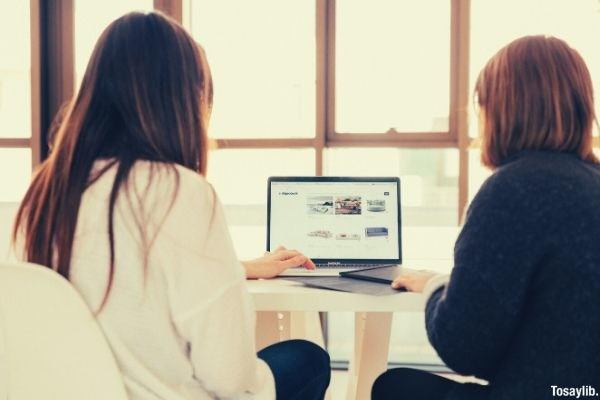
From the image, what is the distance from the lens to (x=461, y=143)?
3.16 m

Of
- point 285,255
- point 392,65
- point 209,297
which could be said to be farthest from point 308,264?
point 392,65

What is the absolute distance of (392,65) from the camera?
3287 mm

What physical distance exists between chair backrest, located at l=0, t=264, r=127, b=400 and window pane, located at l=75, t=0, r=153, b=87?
2.62m

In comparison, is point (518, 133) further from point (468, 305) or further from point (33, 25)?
point (33, 25)

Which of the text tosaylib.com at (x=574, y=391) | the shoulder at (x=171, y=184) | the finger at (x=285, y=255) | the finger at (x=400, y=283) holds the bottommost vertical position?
the text tosaylib.com at (x=574, y=391)

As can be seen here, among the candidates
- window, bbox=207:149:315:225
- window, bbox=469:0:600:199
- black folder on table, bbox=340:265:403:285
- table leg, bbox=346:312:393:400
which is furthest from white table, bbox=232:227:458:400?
window, bbox=469:0:600:199

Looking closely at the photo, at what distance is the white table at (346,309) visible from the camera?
61.1 inches

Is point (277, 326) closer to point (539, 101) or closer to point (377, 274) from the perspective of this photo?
point (377, 274)

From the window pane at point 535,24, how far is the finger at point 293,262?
1.61 meters

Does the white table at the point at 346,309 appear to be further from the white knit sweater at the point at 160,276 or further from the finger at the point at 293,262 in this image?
the white knit sweater at the point at 160,276

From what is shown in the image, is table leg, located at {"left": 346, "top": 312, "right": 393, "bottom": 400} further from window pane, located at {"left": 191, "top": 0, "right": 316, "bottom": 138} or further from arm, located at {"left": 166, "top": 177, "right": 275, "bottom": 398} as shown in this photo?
window pane, located at {"left": 191, "top": 0, "right": 316, "bottom": 138}

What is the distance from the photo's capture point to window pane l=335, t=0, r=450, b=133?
3254 millimetres

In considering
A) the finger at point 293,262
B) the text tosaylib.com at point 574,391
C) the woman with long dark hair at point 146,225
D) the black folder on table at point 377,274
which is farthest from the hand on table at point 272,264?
the text tosaylib.com at point 574,391

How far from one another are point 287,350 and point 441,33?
2.21m
